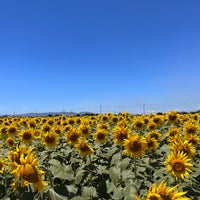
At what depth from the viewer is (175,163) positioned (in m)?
6.45

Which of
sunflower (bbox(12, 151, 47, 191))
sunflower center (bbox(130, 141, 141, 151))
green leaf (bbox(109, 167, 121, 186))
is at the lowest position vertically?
green leaf (bbox(109, 167, 121, 186))

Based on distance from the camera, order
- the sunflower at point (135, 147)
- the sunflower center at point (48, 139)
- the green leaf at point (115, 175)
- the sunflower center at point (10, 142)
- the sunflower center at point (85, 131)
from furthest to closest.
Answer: the sunflower center at point (85, 131), the sunflower center at point (10, 142), the sunflower center at point (48, 139), the sunflower at point (135, 147), the green leaf at point (115, 175)

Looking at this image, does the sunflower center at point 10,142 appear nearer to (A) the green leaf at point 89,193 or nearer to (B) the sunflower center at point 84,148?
(B) the sunflower center at point 84,148

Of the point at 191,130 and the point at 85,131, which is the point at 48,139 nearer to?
the point at 85,131

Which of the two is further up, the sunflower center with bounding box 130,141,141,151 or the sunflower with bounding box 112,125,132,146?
the sunflower with bounding box 112,125,132,146

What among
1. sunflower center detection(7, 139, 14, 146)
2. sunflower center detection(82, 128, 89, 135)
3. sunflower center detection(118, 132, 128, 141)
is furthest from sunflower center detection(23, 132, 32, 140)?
sunflower center detection(118, 132, 128, 141)

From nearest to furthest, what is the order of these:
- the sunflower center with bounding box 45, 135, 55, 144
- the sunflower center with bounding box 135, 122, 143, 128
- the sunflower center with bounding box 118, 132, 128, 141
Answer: the sunflower center with bounding box 118, 132, 128, 141
the sunflower center with bounding box 45, 135, 55, 144
the sunflower center with bounding box 135, 122, 143, 128

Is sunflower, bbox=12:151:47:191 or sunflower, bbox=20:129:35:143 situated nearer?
sunflower, bbox=12:151:47:191

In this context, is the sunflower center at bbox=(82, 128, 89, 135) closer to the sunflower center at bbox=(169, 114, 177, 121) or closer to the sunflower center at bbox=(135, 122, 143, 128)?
the sunflower center at bbox=(135, 122, 143, 128)

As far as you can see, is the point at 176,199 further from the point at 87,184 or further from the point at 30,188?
the point at 87,184

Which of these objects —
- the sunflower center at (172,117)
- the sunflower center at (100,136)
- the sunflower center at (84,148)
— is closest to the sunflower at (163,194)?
the sunflower center at (84,148)

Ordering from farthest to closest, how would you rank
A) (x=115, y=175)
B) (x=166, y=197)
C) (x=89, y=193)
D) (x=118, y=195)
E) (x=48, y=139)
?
(x=48, y=139) → (x=115, y=175) → (x=89, y=193) → (x=118, y=195) → (x=166, y=197)

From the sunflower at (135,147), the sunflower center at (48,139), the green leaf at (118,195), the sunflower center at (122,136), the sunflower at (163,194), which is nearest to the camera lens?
the sunflower at (163,194)

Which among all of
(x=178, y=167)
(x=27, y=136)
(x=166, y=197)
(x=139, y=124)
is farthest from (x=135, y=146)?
(x=139, y=124)
